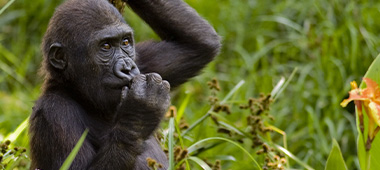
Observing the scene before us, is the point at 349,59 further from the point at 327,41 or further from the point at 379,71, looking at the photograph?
the point at 379,71

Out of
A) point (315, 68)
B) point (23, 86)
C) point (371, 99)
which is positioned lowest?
point (23, 86)

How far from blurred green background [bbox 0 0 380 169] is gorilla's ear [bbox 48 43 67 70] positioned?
1.12m

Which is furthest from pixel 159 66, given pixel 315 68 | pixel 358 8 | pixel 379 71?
pixel 358 8

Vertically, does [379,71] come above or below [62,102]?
above

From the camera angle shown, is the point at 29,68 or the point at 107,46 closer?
the point at 107,46

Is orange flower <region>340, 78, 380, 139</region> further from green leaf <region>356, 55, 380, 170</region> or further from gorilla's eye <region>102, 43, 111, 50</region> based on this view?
gorilla's eye <region>102, 43, 111, 50</region>

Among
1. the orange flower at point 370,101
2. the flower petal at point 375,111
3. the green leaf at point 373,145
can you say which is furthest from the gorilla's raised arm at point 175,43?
the flower petal at point 375,111

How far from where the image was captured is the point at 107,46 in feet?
12.3

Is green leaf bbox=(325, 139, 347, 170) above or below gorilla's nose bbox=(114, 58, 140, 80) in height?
below

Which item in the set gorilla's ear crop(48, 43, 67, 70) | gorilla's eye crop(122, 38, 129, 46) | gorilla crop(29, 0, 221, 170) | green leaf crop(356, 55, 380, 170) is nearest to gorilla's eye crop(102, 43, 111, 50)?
gorilla crop(29, 0, 221, 170)

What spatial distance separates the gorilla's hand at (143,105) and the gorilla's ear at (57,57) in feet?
1.54

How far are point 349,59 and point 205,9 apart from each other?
84.5 inches

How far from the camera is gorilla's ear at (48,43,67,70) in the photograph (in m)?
3.79

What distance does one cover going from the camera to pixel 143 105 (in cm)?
353
